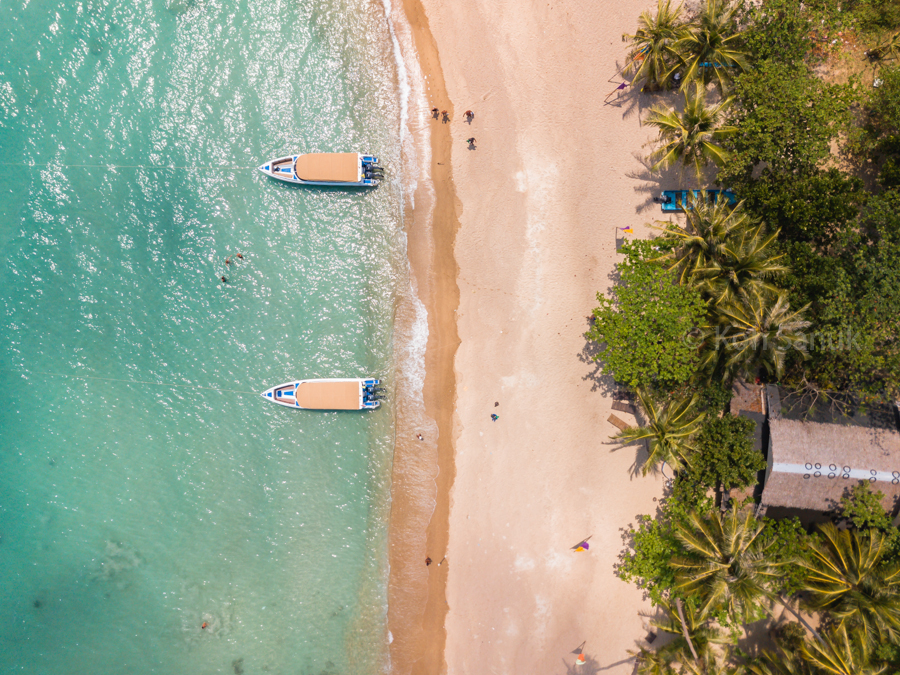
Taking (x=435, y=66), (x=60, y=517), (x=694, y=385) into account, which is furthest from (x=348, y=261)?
(x=60, y=517)

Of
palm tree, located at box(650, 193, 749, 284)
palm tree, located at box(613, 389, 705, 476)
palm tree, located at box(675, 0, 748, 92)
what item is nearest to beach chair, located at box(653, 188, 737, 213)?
palm tree, located at box(650, 193, 749, 284)

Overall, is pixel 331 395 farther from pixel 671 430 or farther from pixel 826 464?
pixel 826 464

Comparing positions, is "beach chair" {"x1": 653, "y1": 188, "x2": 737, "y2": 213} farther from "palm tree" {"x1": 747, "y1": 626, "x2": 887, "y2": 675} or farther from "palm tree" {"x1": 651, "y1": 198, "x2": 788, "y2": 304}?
"palm tree" {"x1": 747, "y1": 626, "x2": 887, "y2": 675}

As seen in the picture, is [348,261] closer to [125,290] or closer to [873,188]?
[125,290]

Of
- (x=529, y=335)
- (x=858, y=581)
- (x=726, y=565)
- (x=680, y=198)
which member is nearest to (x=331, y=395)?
(x=529, y=335)

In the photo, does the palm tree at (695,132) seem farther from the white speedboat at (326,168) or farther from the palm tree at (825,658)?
the palm tree at (825,658)

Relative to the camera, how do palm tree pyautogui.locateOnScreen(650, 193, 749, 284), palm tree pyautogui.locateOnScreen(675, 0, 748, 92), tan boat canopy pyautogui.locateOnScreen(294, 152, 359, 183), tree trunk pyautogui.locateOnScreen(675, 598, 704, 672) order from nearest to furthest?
tree trunk pyautogui.locateOnScreen(675, 598, 704, 672), palm tree pyautogui.locateOnScreen(650, 193, 749, 284), palm tree pyautogui.locateOnScreen(675, 0, 748, 92), tan boat canopy pyautogui.locateOnScreen(294, 152, 359, 183)
